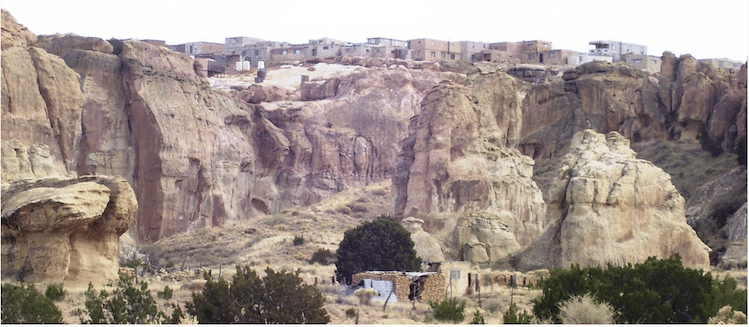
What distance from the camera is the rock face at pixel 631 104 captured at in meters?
94.4

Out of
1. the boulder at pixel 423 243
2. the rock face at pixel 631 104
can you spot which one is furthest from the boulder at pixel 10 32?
the rock face at pixel 631 104

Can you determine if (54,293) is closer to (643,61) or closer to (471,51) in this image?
(643,61)

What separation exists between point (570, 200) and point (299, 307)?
2119 centimetres

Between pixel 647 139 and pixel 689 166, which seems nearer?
pixel 689 166

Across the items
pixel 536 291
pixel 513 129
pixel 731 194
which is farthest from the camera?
pixel 513 129

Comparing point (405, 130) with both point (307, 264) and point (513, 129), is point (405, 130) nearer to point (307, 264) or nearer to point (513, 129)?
point (513, 129)

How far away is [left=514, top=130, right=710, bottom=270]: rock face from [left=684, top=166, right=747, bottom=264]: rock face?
6.16 meters

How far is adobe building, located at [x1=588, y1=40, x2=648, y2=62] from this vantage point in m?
142

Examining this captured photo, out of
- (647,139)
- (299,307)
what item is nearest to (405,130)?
(647,139)

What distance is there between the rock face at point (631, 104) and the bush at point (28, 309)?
57660 mm

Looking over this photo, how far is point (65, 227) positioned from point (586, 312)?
15001 millimetres

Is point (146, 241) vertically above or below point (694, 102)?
below

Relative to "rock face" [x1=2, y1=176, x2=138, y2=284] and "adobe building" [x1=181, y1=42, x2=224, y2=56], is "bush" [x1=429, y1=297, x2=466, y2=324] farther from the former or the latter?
"adobe building" [x1=181, y1=42, x2=224, y2=56]

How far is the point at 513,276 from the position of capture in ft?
184
